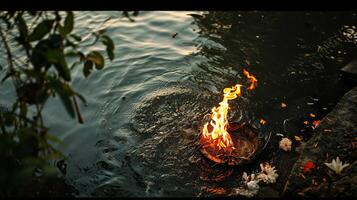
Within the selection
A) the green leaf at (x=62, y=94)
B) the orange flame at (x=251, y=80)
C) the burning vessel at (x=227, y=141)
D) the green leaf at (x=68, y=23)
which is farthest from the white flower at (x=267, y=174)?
the green leaf at (x=68, y=23)

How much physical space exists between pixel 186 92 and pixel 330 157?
3720mm

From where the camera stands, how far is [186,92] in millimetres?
7801

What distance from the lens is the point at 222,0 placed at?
4.65 ft

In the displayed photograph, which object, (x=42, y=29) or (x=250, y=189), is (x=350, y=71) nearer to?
(x=250, y=189)

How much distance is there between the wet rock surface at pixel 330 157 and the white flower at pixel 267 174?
48cm

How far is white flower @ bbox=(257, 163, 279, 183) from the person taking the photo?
537 cm

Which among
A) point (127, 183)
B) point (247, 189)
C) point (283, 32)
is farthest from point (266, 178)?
point (283, 32)

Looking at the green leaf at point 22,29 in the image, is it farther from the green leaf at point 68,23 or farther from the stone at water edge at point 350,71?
the stone at water edge at point 350,71

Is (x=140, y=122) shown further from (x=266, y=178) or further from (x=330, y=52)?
(x=330, y=52)

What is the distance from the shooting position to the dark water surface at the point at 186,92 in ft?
18.7

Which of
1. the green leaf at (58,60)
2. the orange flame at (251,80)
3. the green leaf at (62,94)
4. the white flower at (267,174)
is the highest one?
the green leaf at (58,60)

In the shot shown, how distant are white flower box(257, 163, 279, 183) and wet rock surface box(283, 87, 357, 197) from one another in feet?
1.57

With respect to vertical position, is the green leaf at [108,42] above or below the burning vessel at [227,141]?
above

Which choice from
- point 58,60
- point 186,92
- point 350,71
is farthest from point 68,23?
point 350,71
